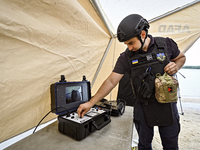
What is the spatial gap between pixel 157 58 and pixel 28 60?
3.50ft

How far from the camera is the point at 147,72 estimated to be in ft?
3.10

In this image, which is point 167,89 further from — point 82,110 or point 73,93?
point 73,93

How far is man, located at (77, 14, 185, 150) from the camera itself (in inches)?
33.9

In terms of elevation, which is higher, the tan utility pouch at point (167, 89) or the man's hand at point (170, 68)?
the man's hand at point (170, 68)

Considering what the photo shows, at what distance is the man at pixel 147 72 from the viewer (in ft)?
2.82

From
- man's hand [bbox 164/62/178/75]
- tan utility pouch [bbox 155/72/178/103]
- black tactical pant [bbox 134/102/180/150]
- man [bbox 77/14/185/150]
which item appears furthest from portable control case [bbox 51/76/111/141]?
man's hand [bbox 164/62/178/75]

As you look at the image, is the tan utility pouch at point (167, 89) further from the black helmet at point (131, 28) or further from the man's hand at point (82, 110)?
the man's hand at point (82, 110)

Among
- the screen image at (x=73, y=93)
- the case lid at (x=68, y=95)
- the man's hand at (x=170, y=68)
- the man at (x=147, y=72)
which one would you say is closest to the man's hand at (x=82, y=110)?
the man at (x=147, y=72)

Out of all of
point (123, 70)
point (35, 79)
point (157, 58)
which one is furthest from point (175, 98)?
point (35, 79)

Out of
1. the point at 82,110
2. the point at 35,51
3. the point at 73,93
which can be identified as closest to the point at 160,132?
the point at 82,110

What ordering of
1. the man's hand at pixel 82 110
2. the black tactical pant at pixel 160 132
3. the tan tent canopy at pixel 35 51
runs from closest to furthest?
the tan tent canopy at pixel 35 51
the man's hand at pixel 82 110
the black tactical pant at pixel 160 132

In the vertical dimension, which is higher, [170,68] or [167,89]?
[170,68]

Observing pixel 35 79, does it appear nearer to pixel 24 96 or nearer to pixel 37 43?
pixel 24 96

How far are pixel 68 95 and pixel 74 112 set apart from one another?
0.20 metres
